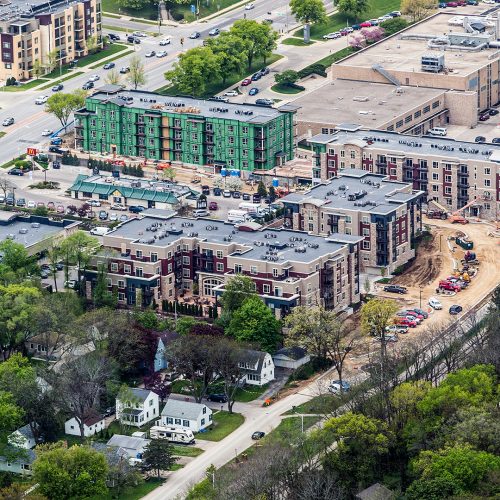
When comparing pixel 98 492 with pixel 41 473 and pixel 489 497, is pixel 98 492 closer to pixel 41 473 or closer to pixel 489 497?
pixel 41 473

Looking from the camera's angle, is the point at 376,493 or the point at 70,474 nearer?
the point at 376,493

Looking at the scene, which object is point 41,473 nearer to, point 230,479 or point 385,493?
point 230,479

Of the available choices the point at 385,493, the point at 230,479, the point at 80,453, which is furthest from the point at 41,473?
the point at 385,493

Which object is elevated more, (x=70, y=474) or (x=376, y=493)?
(x=70, y=474)

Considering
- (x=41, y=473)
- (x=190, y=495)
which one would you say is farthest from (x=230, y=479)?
(x=41, y=473)
